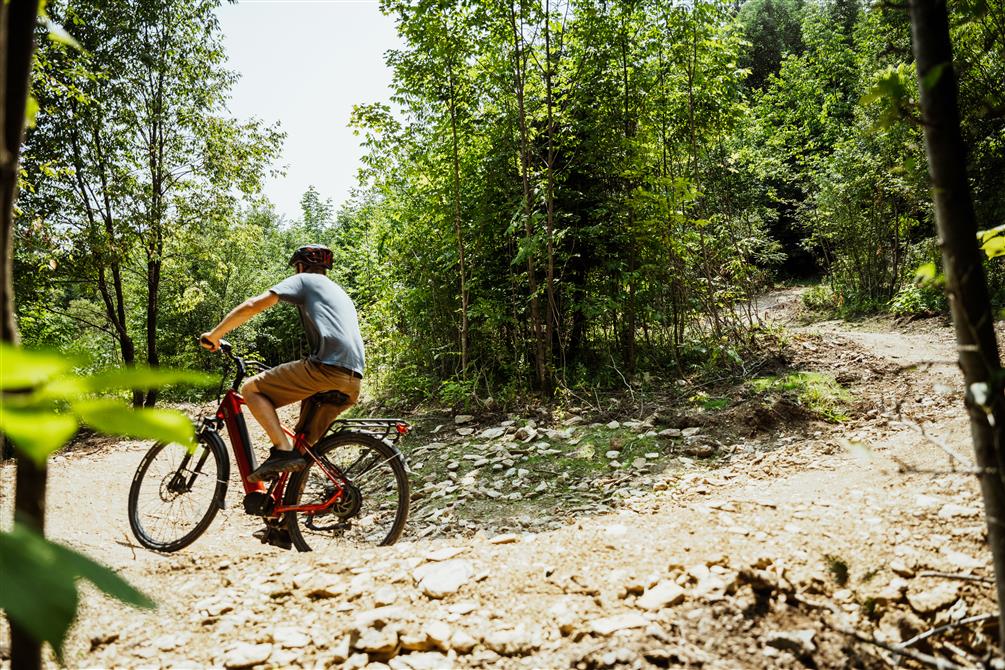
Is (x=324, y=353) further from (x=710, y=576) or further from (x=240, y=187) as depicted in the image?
(x=240, y=187)

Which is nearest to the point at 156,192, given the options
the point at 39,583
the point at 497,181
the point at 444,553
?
the point at 497,181

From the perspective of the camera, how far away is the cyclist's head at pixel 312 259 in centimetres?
390

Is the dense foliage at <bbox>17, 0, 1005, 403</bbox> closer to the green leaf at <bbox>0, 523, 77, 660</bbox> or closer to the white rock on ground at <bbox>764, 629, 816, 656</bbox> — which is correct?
the white rock on ground at <bbox>764, 629, 816, 656</bbox>

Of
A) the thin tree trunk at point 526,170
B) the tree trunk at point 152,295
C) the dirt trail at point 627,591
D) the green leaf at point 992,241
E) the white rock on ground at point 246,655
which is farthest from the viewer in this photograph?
the tree trunk at point 152,295

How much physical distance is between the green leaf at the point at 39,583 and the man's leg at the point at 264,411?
3.33 metres

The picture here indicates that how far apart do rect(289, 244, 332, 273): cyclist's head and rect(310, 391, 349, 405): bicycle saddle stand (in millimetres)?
876

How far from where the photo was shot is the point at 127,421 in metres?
0.41

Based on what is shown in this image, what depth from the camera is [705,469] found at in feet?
15.6

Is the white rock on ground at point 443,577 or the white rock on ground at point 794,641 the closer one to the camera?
the white rock on ground at point 794,641

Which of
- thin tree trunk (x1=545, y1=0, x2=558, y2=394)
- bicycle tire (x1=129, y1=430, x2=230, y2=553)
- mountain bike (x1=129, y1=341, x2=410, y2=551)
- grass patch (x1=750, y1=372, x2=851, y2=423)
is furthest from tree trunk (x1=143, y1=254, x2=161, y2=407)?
grass patch (x1=750, y1=372, x2=851, y2=423)

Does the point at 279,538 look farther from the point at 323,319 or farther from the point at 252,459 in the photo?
the point at 323,319

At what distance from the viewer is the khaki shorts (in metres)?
3.64

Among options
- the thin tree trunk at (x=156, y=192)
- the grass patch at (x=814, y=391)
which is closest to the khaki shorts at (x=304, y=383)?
the grass patch at (x=814, y=391)

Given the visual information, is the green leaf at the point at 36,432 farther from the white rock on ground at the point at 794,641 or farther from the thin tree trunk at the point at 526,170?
the thin tree trunk at the point at 526,170
